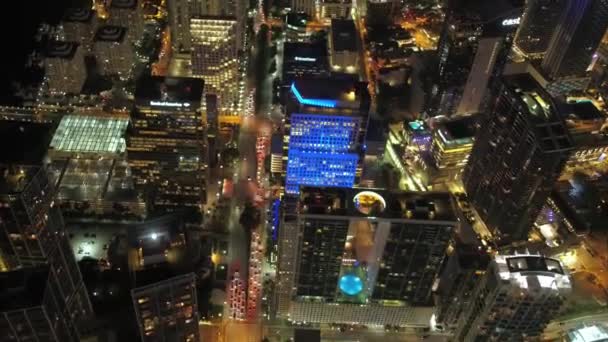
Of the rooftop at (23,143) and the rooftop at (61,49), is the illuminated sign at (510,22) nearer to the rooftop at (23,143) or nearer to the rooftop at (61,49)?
the rooftop at (23,143)

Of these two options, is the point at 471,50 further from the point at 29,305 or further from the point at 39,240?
the point at 29,305

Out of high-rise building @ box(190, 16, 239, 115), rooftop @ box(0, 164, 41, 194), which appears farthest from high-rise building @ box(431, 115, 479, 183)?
rooftop @ box(0, 164, 41, 194)

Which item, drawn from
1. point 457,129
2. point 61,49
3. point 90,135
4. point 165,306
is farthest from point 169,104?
point 457,129

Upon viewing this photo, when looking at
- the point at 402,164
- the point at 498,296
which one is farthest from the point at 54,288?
the point at 402,164

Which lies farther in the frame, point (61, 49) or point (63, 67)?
point (61, 49)

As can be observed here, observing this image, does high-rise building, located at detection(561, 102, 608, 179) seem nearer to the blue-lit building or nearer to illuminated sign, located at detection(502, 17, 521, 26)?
illuminated sign, located at detection(502, 17, 521, 26)

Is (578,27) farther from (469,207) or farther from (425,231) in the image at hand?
(425,231)
